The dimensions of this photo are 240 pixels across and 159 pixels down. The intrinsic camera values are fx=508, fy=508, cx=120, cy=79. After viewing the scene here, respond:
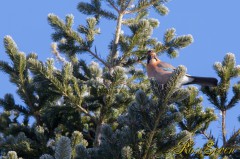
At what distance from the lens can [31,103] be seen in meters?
8.78

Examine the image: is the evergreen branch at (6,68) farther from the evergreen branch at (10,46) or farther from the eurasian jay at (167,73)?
the eurasian jay at (167,73)

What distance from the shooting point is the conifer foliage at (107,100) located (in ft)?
18.9

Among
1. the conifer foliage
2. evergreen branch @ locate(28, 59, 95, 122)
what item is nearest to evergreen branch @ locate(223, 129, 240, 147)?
the conifer foliage

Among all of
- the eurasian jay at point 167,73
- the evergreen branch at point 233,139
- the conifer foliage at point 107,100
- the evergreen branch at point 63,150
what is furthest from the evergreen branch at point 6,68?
the evergreen branch at point 63,150

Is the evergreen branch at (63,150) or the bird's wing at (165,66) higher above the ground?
the bird's wing at (165,66)

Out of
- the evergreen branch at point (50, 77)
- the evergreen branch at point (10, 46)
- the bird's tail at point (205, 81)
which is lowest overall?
the bird's tail at point (205, 81)

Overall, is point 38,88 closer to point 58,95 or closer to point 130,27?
point 58,95

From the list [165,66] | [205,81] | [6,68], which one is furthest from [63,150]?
[6,68]

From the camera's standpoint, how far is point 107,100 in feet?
27.0

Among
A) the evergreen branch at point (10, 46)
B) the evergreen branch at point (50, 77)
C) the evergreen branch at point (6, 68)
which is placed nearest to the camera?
the evergreen branch at point (50, 77)

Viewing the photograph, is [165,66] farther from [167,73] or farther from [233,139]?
[233,139]

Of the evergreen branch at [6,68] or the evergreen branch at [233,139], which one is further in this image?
the evergreen branch at [6,68]

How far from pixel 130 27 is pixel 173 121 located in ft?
12.4

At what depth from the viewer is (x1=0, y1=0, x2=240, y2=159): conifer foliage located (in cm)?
577
